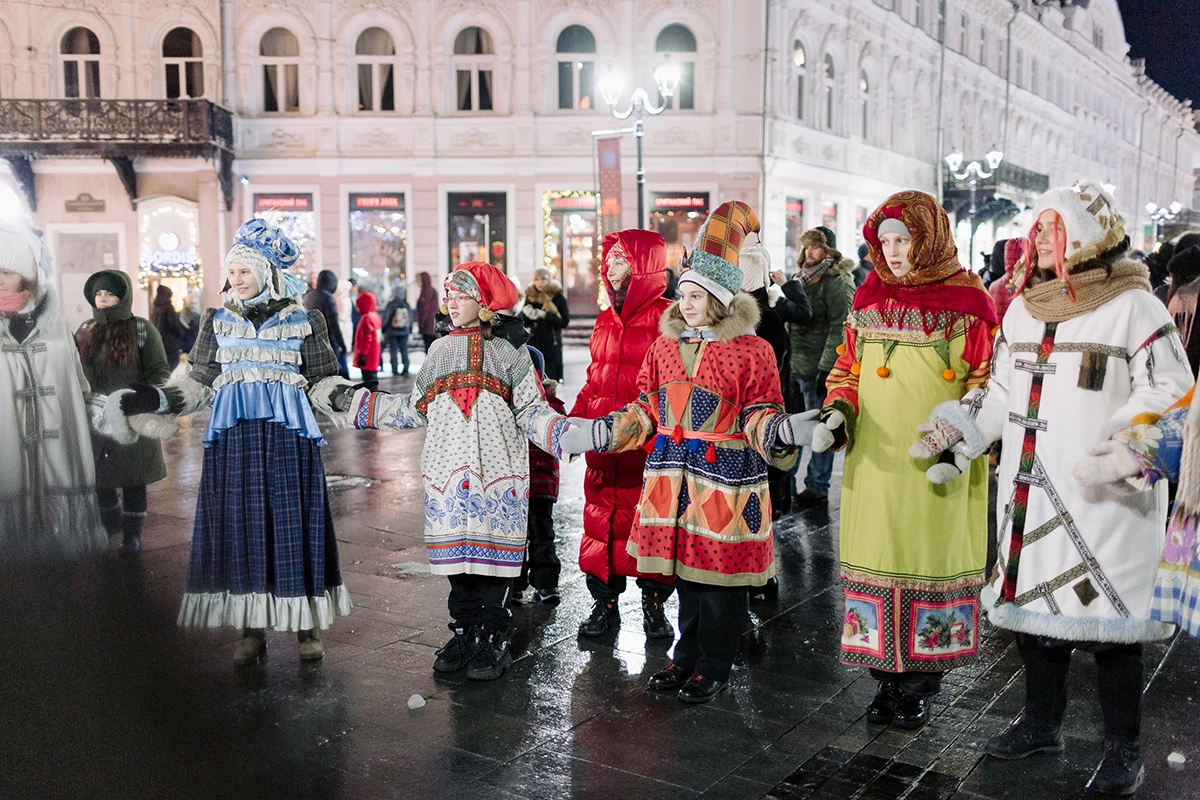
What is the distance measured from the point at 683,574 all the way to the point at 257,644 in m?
2.07

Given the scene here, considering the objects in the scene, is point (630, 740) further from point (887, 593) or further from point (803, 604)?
point (803, 604)

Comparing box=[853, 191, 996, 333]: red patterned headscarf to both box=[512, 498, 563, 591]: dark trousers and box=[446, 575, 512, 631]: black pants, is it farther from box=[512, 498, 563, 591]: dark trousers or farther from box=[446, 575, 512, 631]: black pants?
box=[512, 498, 563, 591]: dark trousers

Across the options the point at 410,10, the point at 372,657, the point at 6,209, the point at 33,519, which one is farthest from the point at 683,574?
the point at 410,10

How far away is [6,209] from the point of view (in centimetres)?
349

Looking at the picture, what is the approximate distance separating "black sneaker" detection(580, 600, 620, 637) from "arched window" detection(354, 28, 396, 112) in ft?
70.2

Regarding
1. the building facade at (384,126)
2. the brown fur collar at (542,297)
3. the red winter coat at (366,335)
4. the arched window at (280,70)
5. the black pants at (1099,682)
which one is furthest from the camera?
the arched window at (280,70)

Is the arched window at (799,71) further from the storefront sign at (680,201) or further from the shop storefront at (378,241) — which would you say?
the shop storefront at (378,241)

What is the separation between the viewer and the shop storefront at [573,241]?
2550 centimetres

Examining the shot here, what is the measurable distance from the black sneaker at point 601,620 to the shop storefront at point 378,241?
2057 cm

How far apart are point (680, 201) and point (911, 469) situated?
21514 mm

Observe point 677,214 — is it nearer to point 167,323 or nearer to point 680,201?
point 680,201

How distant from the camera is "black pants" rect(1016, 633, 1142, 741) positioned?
386cm

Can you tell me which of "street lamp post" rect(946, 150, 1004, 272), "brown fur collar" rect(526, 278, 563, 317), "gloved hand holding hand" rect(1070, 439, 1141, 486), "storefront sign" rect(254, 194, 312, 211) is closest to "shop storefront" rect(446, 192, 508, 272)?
"storefront sign" rect(254, 194, 312, 211)

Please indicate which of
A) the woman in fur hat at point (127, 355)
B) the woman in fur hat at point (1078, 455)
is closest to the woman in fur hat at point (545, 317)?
the woman in fur hat at point (127, 355)
